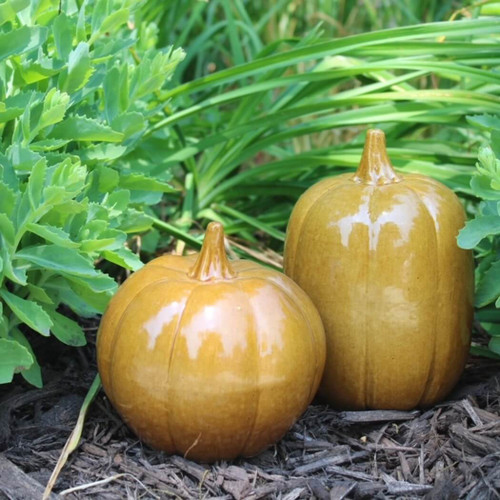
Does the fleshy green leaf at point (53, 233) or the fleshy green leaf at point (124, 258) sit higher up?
the fleshy green leaf at point (53, 233)

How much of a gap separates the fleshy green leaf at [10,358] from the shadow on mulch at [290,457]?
0.64 feet

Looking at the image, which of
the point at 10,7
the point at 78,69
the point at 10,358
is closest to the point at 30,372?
the point at 10,358

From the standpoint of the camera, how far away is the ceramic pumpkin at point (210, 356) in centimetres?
155

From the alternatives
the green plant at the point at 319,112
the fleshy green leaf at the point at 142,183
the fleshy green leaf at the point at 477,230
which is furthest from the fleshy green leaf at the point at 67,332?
the fleshy green leaf at the point at 477,230

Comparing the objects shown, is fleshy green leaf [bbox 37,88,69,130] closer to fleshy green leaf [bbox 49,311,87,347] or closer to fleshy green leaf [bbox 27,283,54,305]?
fleshy green leaf [bbox 27,283,54,305]

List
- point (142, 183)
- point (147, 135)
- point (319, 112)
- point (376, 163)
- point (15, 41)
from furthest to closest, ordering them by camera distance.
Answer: point (319, 112) → point (147, 135) → point (142, 183) → point (376, 163) → point (15, 41)

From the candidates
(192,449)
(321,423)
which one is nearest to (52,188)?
(192,449)

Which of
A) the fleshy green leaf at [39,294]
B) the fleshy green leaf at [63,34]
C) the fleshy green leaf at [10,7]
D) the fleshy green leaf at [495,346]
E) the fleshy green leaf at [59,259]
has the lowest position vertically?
the fleshy green leaf at [495,346]

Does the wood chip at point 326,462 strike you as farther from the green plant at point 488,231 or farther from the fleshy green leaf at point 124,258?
the fleshy green leaf at point 124,258

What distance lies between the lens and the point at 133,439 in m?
1.77

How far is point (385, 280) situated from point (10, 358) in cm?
81

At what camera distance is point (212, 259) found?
5.41ft

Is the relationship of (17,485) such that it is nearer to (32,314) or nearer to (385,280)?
(32,314)

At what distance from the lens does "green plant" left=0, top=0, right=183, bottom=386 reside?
1539 mm
